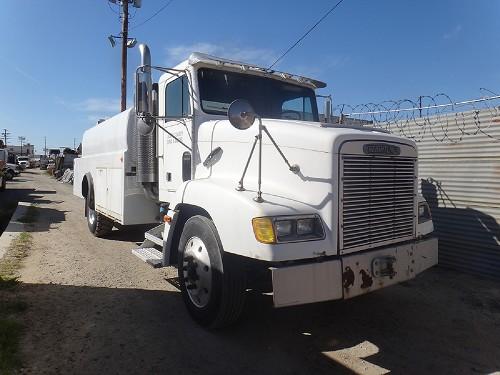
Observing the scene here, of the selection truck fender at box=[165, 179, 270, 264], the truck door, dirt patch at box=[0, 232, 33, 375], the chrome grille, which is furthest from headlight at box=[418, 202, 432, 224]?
dirt patch at box=[0, 232, 33, 375]

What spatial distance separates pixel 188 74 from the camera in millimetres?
5234

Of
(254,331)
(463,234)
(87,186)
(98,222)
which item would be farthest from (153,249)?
(463,234)

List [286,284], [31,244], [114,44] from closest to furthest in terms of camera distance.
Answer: [286,284] → [31,244] → [114,44]

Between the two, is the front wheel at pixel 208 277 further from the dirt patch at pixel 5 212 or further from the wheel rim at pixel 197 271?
the dirt patch at pixel 5 212

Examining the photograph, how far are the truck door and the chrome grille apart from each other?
2.23 meters

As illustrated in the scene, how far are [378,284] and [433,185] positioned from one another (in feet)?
13.6

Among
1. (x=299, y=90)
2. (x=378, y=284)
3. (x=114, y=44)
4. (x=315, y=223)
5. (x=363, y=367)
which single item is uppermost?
(x=114, y=44)

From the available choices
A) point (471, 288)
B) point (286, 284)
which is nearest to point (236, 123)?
point (286, 284)

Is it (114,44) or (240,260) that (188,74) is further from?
(114,44)

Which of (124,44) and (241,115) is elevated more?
(124,44)

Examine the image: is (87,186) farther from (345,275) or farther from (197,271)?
(345,275)

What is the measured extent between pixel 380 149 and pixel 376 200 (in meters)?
0.49

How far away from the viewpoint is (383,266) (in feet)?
12.7

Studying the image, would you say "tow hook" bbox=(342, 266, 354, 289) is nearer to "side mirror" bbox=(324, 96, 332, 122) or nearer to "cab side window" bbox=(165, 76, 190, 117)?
"cab side window" bbox=(165, 76, 190, 117)
